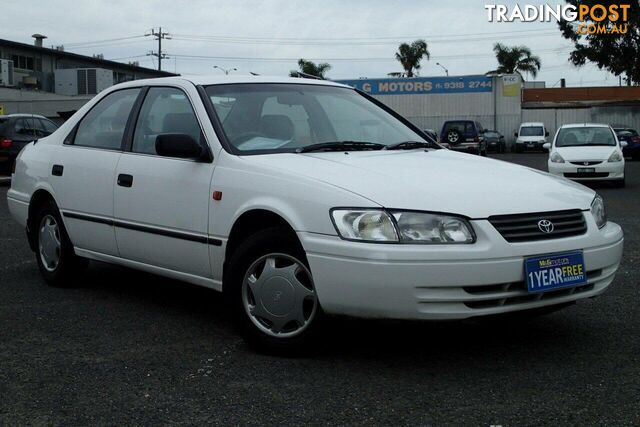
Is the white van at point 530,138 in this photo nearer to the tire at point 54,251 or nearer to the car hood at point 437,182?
the tire at point 54,251

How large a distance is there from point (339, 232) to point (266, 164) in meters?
0.78

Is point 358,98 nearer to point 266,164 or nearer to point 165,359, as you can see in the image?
point 266,164

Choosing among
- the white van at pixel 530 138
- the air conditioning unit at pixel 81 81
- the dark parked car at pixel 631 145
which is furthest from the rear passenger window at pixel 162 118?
the air conditioning unit at pixel 81 81

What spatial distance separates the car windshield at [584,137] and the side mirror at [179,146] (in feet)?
51.3

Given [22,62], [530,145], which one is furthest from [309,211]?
[22,62]

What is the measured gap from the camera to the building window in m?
56.6

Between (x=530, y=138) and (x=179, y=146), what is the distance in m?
39.0

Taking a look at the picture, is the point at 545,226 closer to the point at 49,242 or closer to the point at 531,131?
the point at 49,242

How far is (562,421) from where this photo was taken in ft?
11.6

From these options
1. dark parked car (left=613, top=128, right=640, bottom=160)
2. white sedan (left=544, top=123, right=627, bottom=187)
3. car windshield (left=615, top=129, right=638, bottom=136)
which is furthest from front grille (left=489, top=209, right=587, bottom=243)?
car windshield (left=615, top=129, right=638, bottom=136)

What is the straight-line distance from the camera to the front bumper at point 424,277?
13.3 feet

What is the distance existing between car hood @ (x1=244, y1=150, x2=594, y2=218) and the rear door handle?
6.80 ft

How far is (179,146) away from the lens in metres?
5.03

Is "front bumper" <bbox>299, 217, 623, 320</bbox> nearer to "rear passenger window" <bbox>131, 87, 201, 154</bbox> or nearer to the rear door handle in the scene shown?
"rear passenger window" <bbox>131, 87, 201, 154</bbox>
